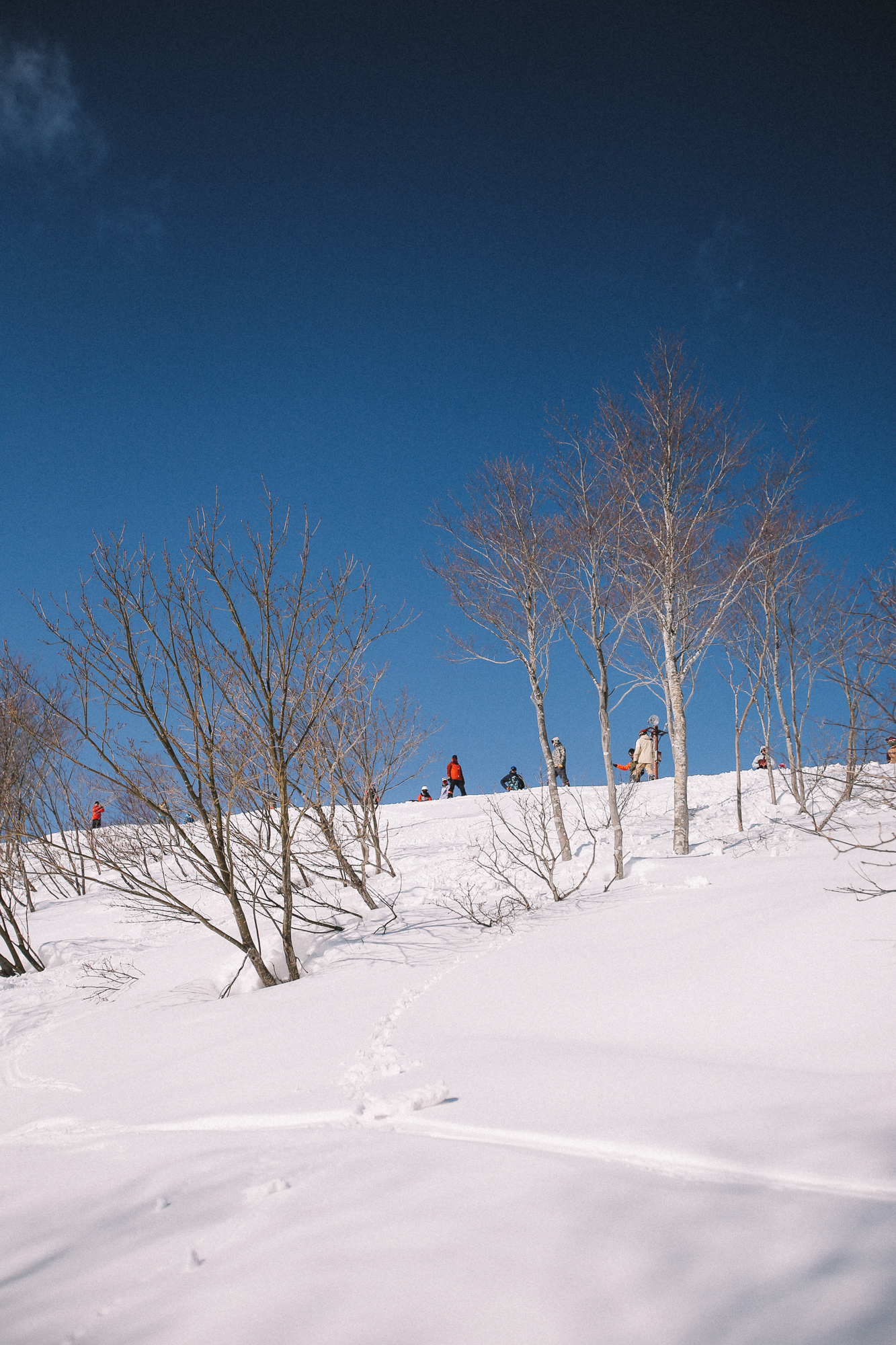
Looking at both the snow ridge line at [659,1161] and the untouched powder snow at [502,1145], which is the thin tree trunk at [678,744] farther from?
the snow ridge line at [659,1161]

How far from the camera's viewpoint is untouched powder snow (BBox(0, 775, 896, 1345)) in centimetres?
140

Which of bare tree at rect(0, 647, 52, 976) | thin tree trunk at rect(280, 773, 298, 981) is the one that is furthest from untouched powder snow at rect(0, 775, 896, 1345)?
bare tree at rect(0, 647, 52, 976)

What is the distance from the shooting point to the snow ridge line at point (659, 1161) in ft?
5.97

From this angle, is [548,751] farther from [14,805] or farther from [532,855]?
[14,805]

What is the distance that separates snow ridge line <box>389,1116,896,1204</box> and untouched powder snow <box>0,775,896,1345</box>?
11mm

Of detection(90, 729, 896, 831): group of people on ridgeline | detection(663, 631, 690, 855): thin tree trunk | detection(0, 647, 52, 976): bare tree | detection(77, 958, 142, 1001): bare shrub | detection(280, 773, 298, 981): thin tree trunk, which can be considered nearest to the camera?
detection(280, 773, 298, 981): thin tree trunk

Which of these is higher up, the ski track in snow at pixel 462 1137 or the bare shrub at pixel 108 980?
the ski track in snow at pixel 462 1137

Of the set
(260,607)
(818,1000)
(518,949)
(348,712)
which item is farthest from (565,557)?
(818,1000)

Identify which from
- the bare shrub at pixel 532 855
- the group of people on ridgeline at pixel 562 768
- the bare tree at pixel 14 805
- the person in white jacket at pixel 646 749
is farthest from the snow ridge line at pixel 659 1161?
the person in white jacket at pixel 646 749

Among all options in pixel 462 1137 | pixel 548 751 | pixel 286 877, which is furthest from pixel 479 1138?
pixel 548 751

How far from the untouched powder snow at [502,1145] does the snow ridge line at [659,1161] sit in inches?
0.4

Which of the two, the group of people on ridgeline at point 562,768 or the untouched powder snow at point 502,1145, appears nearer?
the untouched powder snow at point 502,1145

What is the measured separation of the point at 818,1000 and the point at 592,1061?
1172 mm

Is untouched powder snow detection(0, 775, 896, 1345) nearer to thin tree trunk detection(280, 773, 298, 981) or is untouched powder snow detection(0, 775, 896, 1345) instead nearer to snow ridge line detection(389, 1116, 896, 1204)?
snow ridge line detection(389, 1116, 896, 1204)
